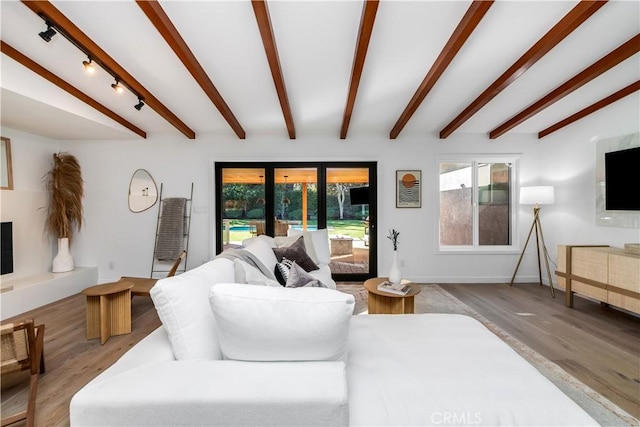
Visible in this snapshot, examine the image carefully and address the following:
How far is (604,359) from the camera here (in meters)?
2.26

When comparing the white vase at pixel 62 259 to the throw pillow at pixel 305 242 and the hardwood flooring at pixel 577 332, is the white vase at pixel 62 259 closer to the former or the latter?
the throw pillow at pixel 305 242

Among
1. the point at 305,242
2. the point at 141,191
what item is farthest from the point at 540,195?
the point at 141,191

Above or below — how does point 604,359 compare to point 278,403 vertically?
below

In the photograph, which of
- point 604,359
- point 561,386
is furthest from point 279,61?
point 604,359

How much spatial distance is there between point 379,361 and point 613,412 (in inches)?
66.5

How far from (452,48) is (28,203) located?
5.53m

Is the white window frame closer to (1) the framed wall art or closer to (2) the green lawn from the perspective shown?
(1) the framed wall art

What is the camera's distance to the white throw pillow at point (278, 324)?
99cm

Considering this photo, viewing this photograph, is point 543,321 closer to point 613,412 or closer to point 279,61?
point 613,412

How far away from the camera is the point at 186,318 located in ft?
3.63

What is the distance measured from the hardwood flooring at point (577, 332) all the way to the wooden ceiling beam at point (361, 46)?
2.94 metres

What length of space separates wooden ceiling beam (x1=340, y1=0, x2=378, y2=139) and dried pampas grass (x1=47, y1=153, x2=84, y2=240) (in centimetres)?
415

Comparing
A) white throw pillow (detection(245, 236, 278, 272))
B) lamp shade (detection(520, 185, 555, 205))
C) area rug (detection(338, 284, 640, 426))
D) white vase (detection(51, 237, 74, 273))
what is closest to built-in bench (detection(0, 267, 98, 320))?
white vase (detection(51, 237, 74, 273))

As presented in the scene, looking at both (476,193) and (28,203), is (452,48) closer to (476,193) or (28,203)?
(476,193)
